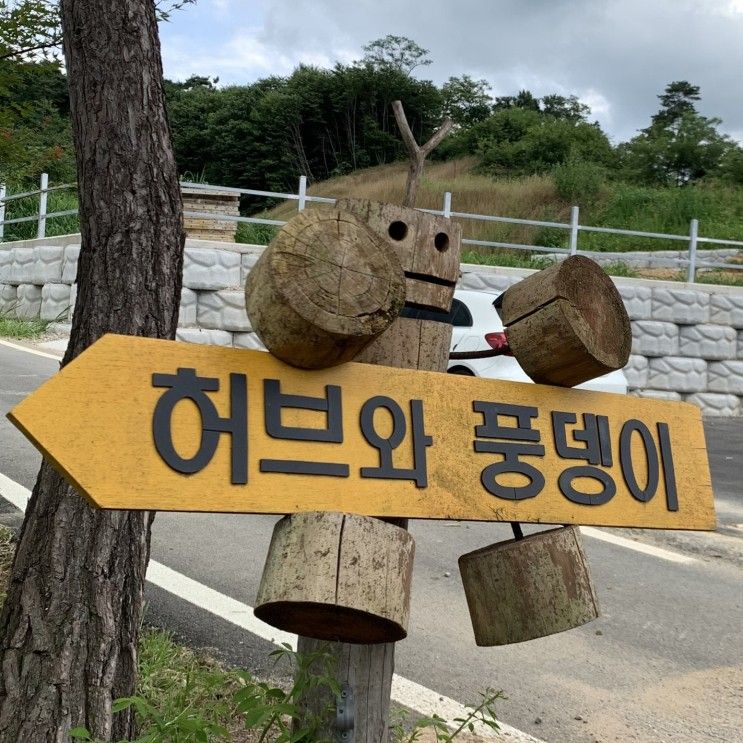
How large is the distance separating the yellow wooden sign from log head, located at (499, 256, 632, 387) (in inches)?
2.6

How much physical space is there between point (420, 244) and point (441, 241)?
63 mm

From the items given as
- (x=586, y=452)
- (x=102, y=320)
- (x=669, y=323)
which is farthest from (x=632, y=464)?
(x=669, y=323)

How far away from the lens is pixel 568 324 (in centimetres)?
208

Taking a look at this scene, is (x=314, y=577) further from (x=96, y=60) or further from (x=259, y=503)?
(x=96, y=60)

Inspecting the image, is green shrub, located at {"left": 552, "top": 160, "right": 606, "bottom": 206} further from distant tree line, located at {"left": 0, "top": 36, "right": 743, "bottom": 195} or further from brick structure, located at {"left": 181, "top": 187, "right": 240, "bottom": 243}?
brick structure, located at {"left": 181, "top": 187, "right": 240, "bottom": 243}

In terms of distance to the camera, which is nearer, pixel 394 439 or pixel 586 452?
pixel 394 439

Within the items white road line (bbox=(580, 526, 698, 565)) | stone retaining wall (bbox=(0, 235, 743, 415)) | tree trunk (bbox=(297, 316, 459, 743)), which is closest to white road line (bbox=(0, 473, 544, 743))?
tree trunk (bbox=(297, 316, 459, 743))

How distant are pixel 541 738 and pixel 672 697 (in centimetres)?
74

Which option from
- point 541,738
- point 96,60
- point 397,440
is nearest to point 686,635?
point 541,738

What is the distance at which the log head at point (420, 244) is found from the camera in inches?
81.0

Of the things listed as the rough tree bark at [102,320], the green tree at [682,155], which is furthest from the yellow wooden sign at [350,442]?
the green tree at [682,155]

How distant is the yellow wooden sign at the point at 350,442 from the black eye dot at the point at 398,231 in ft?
1.03

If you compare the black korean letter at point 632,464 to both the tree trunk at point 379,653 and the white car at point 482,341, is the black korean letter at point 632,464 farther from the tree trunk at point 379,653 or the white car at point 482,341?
the white car at point 482,341

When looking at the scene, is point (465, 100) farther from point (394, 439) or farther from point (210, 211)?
point (394, 439)
